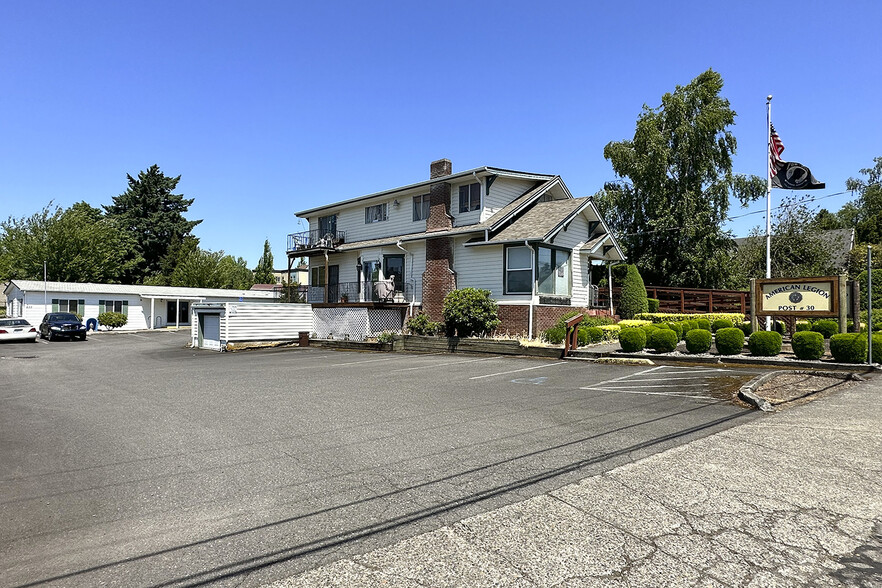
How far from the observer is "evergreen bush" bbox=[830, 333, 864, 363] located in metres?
12.2

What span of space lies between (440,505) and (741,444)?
3903mm

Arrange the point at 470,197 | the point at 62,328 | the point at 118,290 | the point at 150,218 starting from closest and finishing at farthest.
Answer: the point at 470,197 → the point at 62,328 → the point at 118,290 → the point at 150,218

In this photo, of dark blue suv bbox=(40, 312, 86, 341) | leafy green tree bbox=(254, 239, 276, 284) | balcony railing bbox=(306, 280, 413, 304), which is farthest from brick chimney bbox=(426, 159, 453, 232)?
leafy green tree bbox=(254, 239, 276, 284)

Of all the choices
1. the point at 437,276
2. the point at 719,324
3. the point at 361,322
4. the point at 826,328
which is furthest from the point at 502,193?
the point at 826,328

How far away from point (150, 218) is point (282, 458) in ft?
195

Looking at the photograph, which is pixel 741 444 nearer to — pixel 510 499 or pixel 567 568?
pixel 510 499

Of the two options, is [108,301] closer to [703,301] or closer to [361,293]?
[361,293]

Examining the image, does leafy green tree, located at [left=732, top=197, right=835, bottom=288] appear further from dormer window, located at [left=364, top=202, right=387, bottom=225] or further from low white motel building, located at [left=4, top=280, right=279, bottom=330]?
low white motel building, located at [left=4, top=280, right=279, bottom=330]

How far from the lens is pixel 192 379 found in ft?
42.0

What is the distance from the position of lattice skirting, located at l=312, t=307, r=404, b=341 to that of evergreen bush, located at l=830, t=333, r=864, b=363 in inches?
656

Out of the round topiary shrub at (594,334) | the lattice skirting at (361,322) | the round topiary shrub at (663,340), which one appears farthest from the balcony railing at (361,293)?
the round topiary shrub at (663,340)

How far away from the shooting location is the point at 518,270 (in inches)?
837

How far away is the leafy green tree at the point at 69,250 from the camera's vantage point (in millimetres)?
47219

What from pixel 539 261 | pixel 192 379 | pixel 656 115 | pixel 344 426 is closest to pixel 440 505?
pixel 344 426
